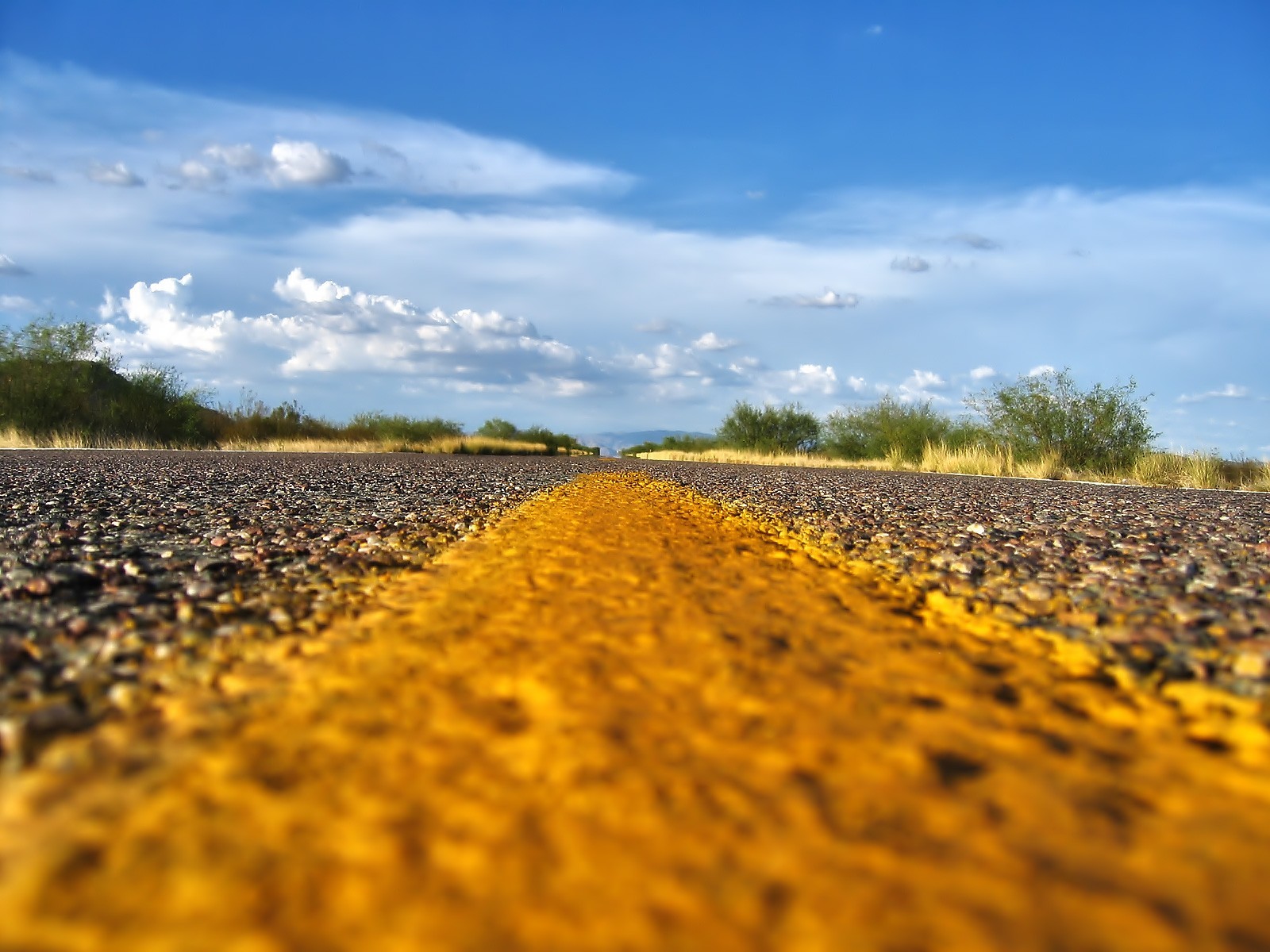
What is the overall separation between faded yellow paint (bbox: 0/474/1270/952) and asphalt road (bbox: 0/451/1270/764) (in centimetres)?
26

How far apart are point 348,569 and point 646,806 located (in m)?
2.19

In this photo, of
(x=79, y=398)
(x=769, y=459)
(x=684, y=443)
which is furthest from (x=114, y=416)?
(x=684, y=443)

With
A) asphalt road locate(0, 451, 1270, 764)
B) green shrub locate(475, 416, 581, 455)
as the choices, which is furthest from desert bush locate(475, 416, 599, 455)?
asphalt road locate(0, 451, 1270, 764)

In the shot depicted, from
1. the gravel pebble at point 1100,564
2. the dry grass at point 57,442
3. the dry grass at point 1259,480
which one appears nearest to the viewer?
the gravel pebble at point 1100,564

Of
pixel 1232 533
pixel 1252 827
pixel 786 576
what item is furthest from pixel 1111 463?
pixel 1252 827

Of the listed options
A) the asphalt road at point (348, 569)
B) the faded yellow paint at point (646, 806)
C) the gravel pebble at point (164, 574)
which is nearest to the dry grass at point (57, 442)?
the asphalt road at point (348, 569)

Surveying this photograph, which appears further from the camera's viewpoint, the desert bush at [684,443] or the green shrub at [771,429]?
the desert bush at [684,443]

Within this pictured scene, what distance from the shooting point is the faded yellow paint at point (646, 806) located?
35.2 inches

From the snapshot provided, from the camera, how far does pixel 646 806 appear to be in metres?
1.12

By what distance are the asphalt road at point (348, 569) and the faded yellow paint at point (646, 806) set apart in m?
0.26

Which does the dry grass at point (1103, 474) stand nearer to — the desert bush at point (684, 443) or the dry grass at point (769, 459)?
the dry grass at point (769, 459)

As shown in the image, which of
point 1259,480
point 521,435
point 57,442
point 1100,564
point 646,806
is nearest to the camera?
point 646,806

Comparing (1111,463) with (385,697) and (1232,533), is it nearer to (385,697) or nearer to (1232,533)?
(1232,533)

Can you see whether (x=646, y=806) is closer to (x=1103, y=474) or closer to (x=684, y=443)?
(x=1103, y=474)
